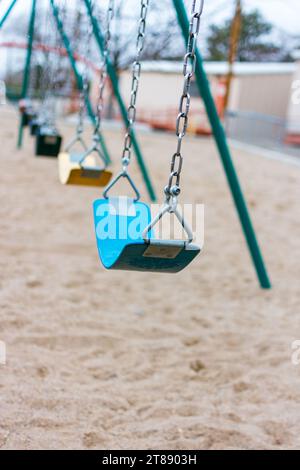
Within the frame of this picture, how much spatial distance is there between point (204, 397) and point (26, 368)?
0.63 m

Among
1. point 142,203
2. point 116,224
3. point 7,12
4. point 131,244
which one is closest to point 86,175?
point 142,203

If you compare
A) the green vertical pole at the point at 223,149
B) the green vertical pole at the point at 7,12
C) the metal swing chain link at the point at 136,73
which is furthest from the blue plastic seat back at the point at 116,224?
the green vertical pole at the point at 7,12

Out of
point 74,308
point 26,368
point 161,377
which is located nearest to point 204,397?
point 161,377

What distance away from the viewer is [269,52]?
55.5 feet

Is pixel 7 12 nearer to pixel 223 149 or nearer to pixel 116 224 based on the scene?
pixel 223 149

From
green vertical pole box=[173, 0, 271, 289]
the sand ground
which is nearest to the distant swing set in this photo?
green vertical pole box=[173, 0, 271, 289]

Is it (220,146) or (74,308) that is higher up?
(220,146)

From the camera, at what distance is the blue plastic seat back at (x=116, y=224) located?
59.2 inches

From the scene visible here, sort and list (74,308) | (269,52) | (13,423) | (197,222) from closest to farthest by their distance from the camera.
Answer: (13,423) → (74,308) → (197,222) → (269,52)

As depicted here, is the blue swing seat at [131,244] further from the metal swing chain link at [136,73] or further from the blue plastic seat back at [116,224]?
the metal swing chain link at [136,73]

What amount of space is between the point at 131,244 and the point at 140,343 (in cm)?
111

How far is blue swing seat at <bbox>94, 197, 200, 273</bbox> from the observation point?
4.24 ft

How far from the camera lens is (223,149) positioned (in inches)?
108
